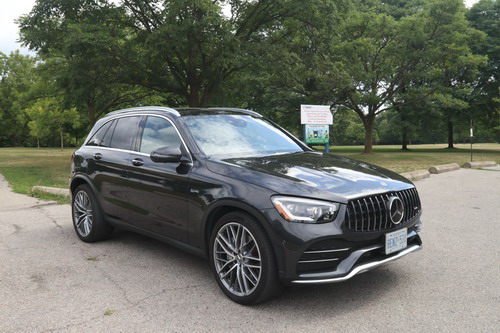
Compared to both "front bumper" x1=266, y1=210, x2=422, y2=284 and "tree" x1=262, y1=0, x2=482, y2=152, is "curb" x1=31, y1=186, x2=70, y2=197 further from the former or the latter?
"tree" x1=262, y1=0, x2=482, y2=152

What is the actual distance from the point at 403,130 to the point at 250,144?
39180 millimetres

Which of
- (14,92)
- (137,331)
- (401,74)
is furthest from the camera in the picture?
(14,92)

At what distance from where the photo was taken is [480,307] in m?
3.36

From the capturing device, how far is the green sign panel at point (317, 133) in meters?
12.6

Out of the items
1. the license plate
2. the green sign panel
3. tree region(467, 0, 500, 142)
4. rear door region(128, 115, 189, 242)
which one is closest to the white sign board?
the green sign panel

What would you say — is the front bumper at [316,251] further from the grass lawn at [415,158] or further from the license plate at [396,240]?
the grass lawn at [415,158]

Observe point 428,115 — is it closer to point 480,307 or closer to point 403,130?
point 403,130

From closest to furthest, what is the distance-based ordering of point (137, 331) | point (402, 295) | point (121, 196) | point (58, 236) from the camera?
point (137, 331), point (402, 295), point (121, 196), point (58, 236)

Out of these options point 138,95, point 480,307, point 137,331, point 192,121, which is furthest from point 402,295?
point 138,95

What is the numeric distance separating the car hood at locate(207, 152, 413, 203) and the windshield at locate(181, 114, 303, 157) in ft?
0.86

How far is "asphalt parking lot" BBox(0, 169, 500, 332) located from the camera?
3127 mm

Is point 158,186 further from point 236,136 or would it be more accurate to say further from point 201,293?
point 201,293

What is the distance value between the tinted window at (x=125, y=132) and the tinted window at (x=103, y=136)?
0.43 feet

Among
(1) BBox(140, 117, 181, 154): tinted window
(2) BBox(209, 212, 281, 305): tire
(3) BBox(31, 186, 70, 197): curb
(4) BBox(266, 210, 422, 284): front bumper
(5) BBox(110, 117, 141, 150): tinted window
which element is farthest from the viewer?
Result: (3) BBox(31, 186, 70, 197): curb
